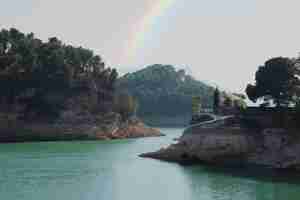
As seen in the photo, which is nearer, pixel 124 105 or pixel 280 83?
pixel 280 83

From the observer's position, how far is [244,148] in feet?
211

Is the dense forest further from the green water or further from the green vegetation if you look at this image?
the green vegetation

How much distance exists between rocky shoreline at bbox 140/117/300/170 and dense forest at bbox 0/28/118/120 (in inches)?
2348

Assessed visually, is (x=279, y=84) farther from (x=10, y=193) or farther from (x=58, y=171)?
(x=10, y=193)

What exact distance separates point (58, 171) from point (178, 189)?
16580 millimetres

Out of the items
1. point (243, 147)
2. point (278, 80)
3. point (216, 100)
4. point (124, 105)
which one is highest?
point (124, 105)

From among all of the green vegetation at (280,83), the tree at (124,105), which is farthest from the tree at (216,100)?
the tree at (124,105)

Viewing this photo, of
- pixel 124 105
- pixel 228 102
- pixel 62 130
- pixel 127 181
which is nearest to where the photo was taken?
pixel 127 181

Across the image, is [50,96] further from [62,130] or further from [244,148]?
[244,148]

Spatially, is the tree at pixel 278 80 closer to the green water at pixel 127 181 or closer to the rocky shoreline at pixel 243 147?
the rocky shoreline at pixel 243 147

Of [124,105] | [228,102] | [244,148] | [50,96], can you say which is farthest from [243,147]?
[124,105]

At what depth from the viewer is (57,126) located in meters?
118

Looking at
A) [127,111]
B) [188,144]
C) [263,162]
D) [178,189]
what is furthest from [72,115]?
[178,189]

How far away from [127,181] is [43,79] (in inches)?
2887
